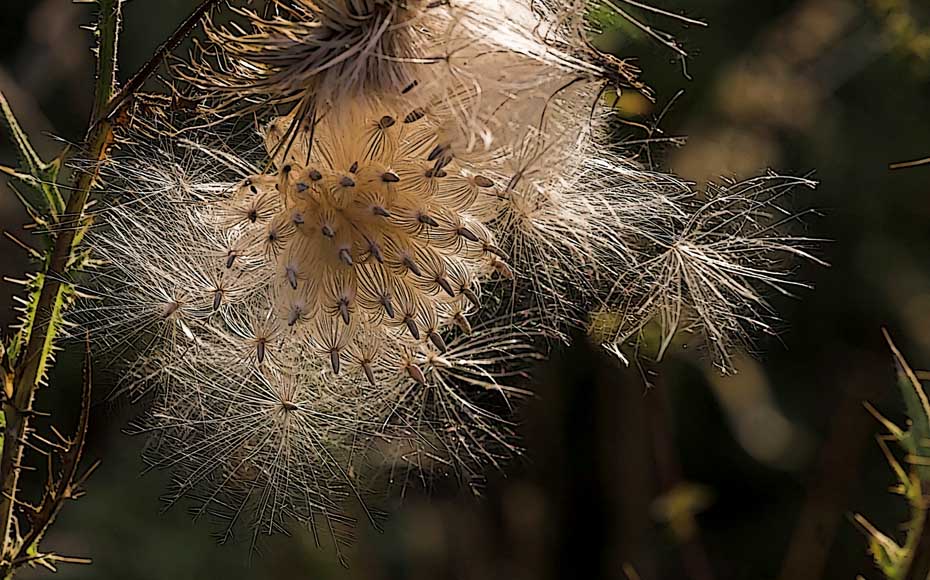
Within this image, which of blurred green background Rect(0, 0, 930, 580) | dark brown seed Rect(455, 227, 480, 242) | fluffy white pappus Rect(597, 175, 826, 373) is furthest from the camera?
blurred green background Rect(0, 0, 930, 580)

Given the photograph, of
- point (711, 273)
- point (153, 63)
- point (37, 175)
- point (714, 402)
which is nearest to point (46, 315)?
point (37, 175)

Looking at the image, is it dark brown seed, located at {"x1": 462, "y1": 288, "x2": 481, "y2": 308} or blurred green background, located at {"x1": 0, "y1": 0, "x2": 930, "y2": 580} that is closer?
dark brown seed, located at {"x1": 462, "y1": 288, "x2": 481, "y2": 308}

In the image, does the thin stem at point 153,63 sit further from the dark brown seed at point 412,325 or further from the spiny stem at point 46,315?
the dark brown seed at point 412,325

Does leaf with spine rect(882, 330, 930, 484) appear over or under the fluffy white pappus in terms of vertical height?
under

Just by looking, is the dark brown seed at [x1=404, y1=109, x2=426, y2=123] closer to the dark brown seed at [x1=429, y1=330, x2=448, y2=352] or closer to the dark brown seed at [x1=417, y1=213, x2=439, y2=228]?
the dark brown seed at [x1=417, y1=213, x2=439, y2=228]

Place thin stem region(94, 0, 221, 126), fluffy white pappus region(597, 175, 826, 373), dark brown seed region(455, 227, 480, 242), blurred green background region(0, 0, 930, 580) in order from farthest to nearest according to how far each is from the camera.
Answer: blurred green background region(0, 0, 930, 580) → fluffy white pappus region(597, 175, 826, 373) → dark brown seed region(455, 227, 480, 242) → thin stem region(94, 0, 221, 126)

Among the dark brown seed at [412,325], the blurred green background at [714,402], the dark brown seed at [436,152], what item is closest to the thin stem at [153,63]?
the dark brown seed at [436,152]

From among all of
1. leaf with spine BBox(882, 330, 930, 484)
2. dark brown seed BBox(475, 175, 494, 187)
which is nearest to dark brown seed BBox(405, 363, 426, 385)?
dark brown seed BBox(475, 175, 494, 187)
